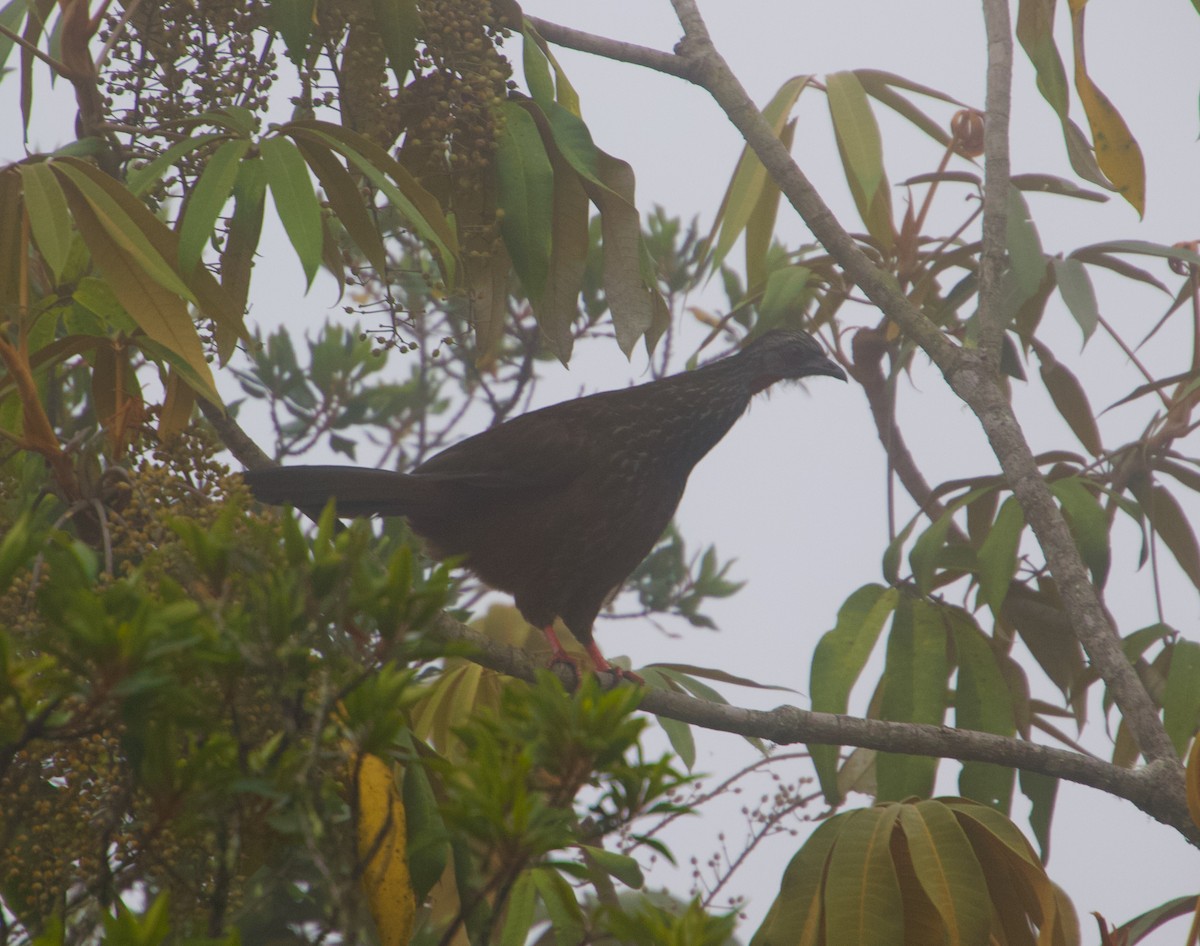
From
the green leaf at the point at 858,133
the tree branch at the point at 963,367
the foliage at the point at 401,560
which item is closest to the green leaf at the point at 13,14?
the foliage at the point at 401,560

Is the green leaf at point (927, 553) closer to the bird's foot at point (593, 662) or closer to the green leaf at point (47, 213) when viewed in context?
the bird's foot at point (593, 662)

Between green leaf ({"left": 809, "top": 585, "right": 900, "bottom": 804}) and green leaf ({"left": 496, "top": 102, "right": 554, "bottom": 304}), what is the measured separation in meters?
0.98

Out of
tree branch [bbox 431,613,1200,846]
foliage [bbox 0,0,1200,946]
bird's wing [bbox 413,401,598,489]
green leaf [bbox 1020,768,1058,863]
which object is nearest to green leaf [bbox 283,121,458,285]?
foliage [bbox 0,0,1200,946]

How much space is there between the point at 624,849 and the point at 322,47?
1732 mm

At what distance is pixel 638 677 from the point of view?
2836mm

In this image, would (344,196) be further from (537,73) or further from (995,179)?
(995,179)

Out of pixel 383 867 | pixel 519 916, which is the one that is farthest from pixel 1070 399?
pixel 383 867

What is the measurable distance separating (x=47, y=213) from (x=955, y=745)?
71.9 inches

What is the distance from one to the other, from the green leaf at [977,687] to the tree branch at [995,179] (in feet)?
1.95

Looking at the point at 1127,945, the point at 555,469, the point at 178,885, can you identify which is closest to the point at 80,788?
the point at 178,885

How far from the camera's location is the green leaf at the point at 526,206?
2.38 meters

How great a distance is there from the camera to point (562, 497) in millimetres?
3301

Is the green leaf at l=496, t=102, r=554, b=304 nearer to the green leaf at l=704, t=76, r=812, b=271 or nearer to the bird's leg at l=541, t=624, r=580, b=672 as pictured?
the green leaf at l=704, t=76, r=812, b=271

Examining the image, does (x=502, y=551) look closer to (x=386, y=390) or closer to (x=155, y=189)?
(x=155, y=189)
